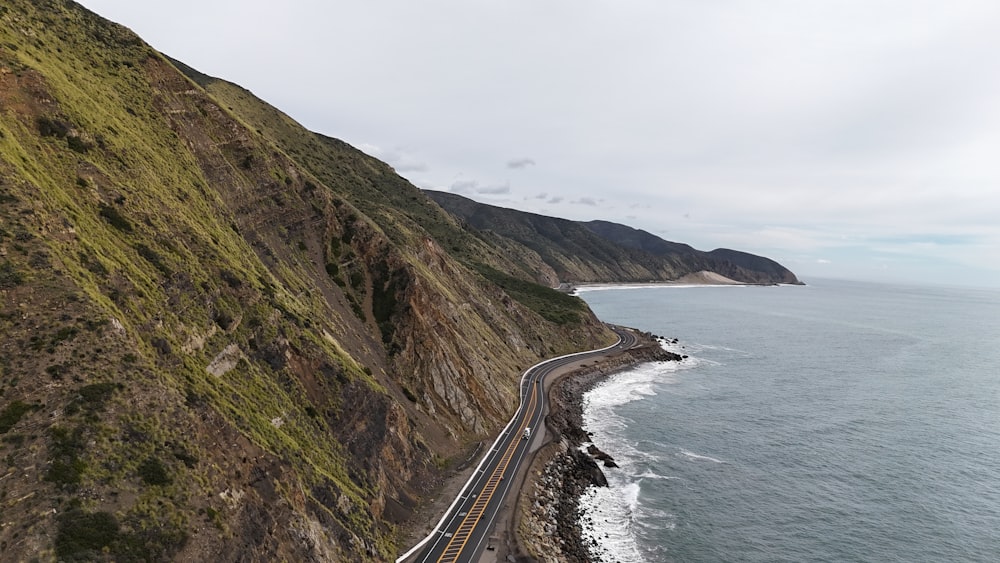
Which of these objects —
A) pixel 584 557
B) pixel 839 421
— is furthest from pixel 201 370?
pixel 839 421

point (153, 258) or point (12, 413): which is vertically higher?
point (153, 258)

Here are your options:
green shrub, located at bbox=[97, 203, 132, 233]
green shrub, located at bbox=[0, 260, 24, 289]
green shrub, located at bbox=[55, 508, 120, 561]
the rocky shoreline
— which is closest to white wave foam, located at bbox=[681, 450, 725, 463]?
the rocky shoreline

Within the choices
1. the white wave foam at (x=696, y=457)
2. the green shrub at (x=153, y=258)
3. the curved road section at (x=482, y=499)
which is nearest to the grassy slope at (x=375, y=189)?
the curved road section at (x=482, y=499)

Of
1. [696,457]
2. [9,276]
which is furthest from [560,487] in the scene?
[9,276]

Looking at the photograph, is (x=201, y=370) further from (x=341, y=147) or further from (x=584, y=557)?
(x=341, y=147)

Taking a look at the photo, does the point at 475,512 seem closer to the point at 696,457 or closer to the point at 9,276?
the point at 696,457

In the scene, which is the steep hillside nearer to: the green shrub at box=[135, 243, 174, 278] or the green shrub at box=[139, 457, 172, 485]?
the green shrub at box=[139, 457, 172, 485]
